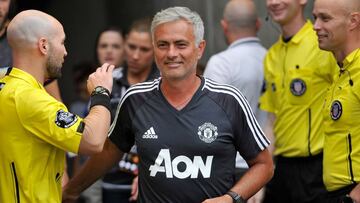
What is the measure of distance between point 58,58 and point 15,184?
0.72m

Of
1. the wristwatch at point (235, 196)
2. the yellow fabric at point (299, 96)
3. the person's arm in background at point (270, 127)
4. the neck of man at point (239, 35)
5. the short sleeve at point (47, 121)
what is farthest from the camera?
the neck of man at point (239, 35)

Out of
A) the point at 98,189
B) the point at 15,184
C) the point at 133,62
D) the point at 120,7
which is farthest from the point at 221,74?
the point at 120,7

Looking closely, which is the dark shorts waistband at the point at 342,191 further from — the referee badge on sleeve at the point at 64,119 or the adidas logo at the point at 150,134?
the referee badge on sleeve at the point at 64,119

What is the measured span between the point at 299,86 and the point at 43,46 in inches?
87.2

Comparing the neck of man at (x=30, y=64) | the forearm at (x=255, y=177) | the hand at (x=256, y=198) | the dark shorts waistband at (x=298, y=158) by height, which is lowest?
the hand at (x=256, y=198)

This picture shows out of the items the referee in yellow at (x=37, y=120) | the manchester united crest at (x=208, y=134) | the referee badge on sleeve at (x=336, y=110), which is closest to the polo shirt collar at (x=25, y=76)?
the referee in yellow at (x=37, y=120)

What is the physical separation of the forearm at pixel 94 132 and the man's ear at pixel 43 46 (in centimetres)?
44

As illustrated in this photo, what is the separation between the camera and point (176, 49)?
16.2 ft

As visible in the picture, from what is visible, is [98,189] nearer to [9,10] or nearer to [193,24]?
[9,10]

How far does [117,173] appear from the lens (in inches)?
268

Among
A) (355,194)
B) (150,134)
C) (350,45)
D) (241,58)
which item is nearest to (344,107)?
(350,45)

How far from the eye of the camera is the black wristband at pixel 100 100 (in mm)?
4715

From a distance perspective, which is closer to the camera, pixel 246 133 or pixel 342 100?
pixel 246 133

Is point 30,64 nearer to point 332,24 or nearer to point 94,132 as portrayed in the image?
point 94,132
